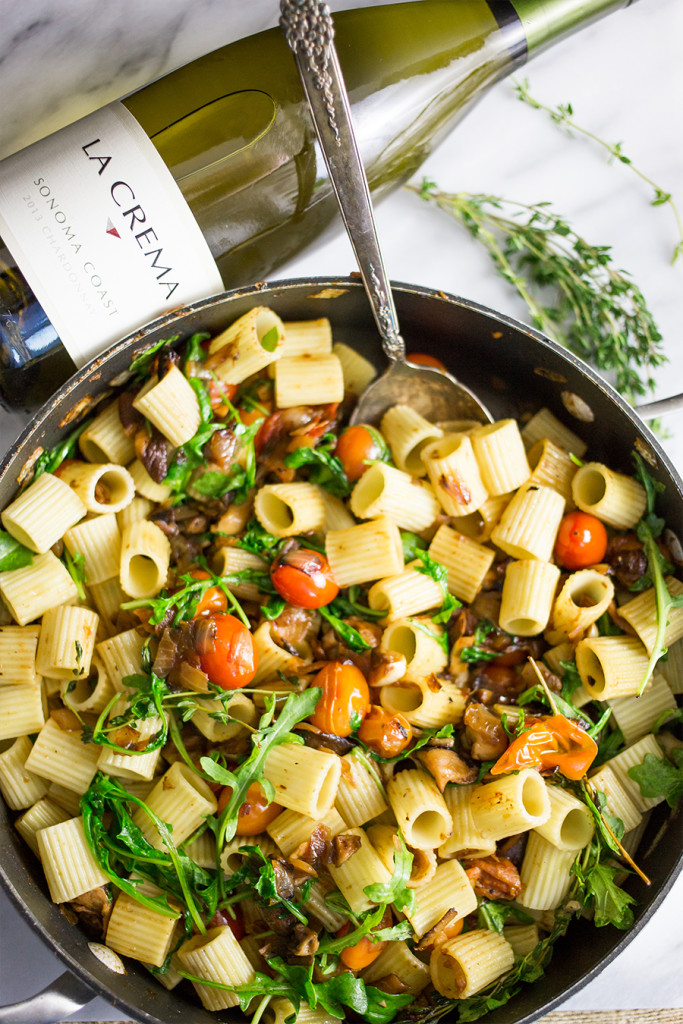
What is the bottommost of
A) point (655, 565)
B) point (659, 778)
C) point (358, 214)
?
point (659, 778)

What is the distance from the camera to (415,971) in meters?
2.11

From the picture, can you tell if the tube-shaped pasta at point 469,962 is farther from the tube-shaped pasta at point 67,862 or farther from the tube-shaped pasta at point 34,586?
the tube-shaped pasta at point 34,586

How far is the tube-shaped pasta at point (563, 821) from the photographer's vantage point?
2105 millimetres

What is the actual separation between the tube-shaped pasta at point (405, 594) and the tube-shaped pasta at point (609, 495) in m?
0.48

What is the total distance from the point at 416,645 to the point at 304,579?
13.6 inches

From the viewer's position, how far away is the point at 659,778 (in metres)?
2.14

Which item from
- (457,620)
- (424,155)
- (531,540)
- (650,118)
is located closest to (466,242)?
(424,155)

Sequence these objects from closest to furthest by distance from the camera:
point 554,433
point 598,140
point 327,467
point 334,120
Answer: point 334,120, point 327,467, point 554,433, point 598,140

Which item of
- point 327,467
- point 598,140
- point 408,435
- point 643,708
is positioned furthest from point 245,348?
point 643,708

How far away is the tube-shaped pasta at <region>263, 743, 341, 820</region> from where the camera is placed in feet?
6.49

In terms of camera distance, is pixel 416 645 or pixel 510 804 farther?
pixel 416 645

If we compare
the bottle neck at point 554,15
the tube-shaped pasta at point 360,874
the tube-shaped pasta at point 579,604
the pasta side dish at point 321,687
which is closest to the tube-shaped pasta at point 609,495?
the pasta side dish at point 321,687

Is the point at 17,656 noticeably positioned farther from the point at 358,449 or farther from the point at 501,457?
the point at 501,457

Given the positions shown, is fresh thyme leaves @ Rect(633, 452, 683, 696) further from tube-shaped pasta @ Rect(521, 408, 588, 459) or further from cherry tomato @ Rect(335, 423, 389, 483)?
cherry tomato @ Rect(335, 423, 389, 483)
